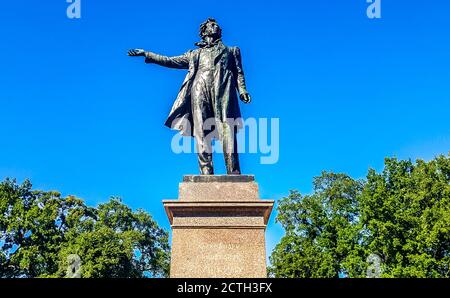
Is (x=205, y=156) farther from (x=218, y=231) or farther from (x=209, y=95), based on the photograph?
(x=218, y=231)

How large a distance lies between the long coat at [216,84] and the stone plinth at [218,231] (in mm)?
1657

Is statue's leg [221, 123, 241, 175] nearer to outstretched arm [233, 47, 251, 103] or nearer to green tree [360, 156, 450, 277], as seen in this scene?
outstretched arm [233, 47, 251, 103]

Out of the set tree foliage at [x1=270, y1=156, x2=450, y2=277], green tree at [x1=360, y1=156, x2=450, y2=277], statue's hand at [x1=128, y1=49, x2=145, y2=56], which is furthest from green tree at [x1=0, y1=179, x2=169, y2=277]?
statue's hand at [x1=128, y1=49, x2=145, y2=56]

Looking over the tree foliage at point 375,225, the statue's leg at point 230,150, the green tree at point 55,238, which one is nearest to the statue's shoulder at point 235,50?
the statue's leg at point 230,150

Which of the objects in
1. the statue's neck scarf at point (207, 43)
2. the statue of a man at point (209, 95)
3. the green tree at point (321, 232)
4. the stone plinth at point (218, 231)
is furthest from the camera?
the green tree at point (321, 232)

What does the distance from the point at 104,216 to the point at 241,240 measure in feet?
115

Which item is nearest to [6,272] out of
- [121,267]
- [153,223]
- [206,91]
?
[121,267]

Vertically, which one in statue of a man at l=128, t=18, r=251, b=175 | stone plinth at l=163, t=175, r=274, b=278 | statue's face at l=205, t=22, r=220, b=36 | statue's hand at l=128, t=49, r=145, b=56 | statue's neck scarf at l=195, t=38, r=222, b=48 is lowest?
stone plinth at l=163, t=175, r=274, b=278

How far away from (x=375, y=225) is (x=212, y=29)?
2291 cm

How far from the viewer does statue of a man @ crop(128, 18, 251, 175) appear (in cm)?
962

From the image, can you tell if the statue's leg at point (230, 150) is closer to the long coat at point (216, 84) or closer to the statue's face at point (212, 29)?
the long coat at point (216, 84)

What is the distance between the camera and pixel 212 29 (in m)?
10.5

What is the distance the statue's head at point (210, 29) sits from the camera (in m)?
10.5

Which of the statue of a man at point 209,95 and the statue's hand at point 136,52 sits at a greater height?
the statue's hand at point 136,52
